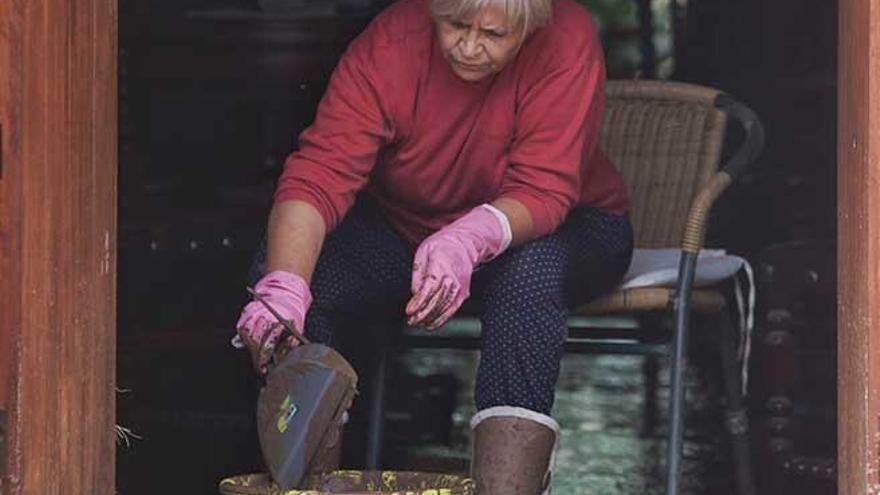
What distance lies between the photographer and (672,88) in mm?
A: 4238

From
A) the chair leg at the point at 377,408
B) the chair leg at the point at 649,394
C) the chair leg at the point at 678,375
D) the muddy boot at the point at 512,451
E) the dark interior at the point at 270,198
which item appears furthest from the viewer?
the chair leg at the point at 649,394

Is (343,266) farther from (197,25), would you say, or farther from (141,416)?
(197,25)

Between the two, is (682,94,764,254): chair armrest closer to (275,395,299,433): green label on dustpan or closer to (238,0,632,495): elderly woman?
(238,0,632,495): elderly woman

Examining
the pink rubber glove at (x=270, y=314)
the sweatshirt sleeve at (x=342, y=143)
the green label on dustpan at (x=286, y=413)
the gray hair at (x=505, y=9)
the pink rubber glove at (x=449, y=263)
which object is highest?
the gray hair at (x=505, y=9)

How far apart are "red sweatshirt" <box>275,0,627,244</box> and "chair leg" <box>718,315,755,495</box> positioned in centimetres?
58

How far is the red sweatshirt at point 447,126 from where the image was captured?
3377 millimetres

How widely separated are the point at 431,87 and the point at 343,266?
35cm

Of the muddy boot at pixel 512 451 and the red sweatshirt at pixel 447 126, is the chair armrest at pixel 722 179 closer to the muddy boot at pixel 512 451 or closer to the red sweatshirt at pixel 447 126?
the red sweatshirt at pixel 447 126

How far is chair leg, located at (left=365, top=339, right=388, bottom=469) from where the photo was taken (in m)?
4.04

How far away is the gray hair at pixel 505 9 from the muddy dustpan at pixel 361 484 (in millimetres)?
780

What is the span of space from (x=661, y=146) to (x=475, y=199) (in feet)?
2.45

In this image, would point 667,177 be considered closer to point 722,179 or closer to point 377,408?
point 722,179

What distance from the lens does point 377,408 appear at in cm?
405

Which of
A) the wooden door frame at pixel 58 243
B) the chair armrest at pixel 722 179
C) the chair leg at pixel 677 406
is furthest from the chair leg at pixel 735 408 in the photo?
the wooden door frame at pixel 58 243
